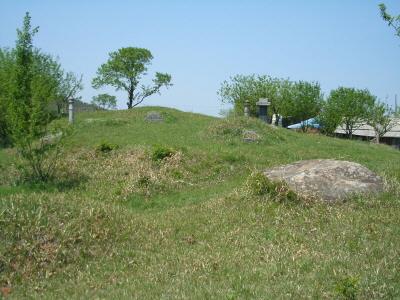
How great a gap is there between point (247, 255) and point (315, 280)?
1.65m

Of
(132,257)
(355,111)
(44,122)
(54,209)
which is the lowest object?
(132,257)

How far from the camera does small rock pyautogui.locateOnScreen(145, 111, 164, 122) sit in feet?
98.3

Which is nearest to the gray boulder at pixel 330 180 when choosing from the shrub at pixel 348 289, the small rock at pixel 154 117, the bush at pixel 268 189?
the bush at pixel 268 189

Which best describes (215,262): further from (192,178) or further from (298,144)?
(298,144)

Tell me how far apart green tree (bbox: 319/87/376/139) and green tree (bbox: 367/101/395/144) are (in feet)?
2.11

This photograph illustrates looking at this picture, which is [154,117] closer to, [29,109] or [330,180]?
[29,109]

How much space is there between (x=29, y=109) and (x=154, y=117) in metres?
14.9

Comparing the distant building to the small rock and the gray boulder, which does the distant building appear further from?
the gray boulder

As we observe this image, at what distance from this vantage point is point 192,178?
→ 53.3ft

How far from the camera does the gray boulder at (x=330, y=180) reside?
10680 mm

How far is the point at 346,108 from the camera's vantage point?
51844mm

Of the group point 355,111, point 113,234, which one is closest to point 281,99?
point 355,111

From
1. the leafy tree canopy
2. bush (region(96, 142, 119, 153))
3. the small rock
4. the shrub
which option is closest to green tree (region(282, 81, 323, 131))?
the leafy tree canopy

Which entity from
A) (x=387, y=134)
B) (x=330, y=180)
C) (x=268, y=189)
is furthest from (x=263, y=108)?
(x=387, y=134)
